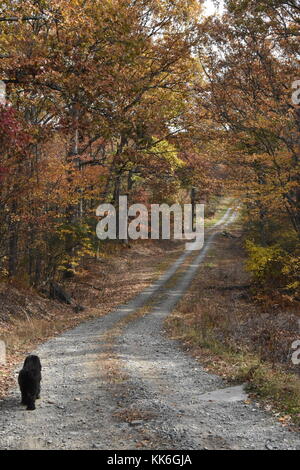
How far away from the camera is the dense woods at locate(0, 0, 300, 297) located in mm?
11938

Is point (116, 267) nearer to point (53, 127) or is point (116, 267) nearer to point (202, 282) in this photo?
point (202, 282)

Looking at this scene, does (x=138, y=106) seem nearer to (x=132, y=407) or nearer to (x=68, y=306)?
(x=68, y=306)

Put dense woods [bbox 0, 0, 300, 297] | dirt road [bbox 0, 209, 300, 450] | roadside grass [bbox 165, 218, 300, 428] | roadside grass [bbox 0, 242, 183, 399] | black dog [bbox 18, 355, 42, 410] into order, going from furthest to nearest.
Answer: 1. roadside grass [bbox 0, 242, 183, 399]
2. dense woods [bbox 0, 0, 300, 297]
3. roadside grass [bbox 165, 218, 300, 428]
4. black dog [bbox 18, 355, 42, 410]
5. dirt road [bbox 0, 209, 300, 450]

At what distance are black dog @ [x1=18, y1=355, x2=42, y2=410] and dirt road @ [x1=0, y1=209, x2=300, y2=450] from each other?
186mm

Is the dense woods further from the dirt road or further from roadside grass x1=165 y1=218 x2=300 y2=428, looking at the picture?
the dirt road

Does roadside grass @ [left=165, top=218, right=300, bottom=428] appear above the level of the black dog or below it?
below

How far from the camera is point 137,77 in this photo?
1966 cm

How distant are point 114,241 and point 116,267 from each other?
17.7ft

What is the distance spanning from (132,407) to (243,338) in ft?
19.0

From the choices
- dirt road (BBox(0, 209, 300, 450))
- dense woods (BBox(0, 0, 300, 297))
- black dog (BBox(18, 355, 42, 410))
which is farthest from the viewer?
dense woods (BBox(0, 0, 300, 297))

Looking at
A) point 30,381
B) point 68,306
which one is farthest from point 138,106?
point 30,381

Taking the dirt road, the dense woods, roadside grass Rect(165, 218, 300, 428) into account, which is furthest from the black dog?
the dense woods

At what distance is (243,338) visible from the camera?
12.6m

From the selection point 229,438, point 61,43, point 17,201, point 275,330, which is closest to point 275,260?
point 275,330
